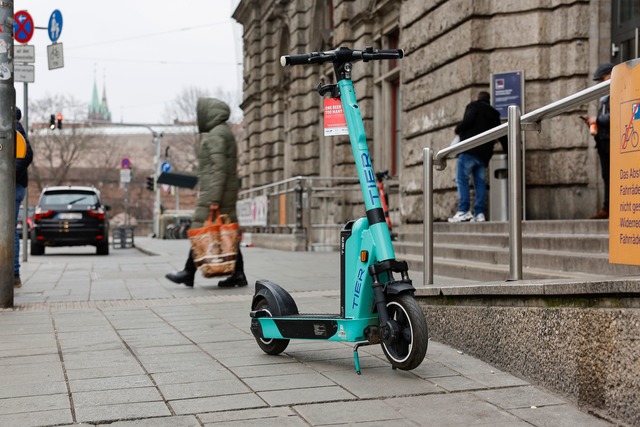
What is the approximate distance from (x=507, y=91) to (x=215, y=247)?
468cm

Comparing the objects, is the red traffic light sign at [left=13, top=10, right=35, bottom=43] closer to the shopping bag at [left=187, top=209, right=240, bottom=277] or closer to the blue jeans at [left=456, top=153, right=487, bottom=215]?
the shopping bag at [left=187, top=209, right=240, bottom=277]

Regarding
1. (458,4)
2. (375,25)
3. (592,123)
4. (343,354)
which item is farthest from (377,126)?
(343,354)

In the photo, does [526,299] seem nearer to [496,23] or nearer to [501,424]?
[501,424]

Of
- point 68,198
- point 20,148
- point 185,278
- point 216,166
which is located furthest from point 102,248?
point 20,148

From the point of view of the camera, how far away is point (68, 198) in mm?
21109

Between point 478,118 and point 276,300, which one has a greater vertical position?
point 478,118

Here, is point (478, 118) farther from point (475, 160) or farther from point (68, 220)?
point (68, 220)

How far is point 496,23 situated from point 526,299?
795cm

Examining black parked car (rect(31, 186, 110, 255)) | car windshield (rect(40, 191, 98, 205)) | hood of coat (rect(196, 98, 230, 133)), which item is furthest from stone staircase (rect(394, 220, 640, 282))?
car windshield (rect(40, 191, 98, 205))

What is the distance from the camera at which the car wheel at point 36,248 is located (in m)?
20.8

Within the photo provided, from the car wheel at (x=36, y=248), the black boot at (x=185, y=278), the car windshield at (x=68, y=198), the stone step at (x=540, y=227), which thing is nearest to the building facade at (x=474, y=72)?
the stone step at (x=540, y=227)

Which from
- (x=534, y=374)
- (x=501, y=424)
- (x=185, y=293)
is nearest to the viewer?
(x=501, y=424)

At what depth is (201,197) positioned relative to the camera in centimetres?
998

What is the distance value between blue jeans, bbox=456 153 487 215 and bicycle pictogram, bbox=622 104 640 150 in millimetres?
6516
